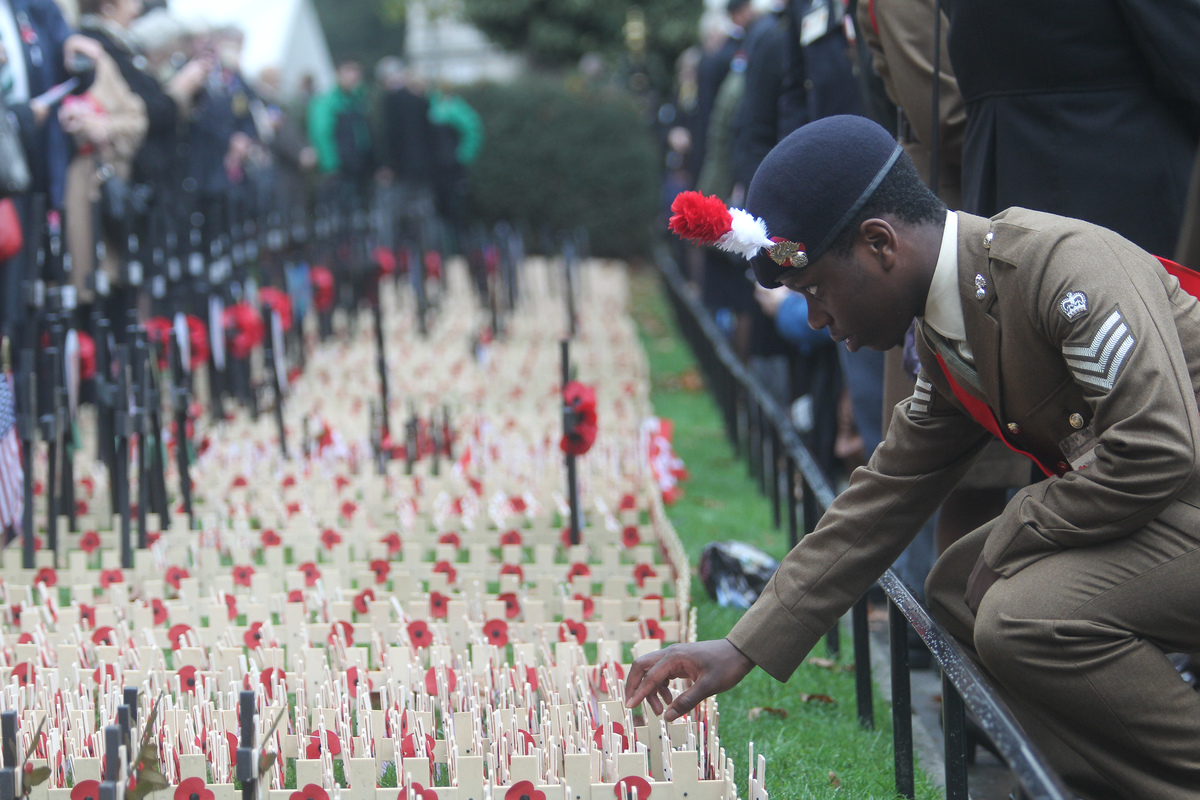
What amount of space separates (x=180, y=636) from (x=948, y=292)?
2.42 metres

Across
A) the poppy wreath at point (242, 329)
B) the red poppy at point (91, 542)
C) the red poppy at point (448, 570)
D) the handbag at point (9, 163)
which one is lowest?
the red poppy at point (448, 570)

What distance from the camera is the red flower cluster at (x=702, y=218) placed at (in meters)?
2.42

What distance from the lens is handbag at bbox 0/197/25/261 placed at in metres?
5.05

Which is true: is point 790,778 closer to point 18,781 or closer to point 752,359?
point 18,781

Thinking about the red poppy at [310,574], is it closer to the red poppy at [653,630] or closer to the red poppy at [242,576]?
the red poppy at [242,576]

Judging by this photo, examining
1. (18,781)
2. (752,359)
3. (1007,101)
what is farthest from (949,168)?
(752,359)

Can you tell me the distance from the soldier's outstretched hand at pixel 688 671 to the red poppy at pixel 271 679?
992mm

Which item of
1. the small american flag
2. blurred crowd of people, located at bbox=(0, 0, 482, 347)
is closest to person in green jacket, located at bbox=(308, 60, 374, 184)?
blurred crowd of people, located at bbox=(0, 0, 482, 347)

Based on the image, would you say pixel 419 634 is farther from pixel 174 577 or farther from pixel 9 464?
pixel 9 464

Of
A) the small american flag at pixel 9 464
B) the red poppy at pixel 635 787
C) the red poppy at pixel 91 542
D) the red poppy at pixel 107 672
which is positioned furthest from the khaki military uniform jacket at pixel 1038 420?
the small american flag at pixel 9 464

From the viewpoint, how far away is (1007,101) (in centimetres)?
338

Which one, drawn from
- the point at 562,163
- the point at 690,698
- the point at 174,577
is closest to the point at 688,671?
the point at 690,698

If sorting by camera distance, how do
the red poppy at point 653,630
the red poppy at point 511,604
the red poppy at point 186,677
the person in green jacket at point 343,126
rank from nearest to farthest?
1. the red poppy at point 186,677
2. the red poppy at point 653,630
3. the red poppy at point 511,604
4. the person in green jacket at point 343,126

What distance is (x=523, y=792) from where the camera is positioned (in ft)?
8.41
